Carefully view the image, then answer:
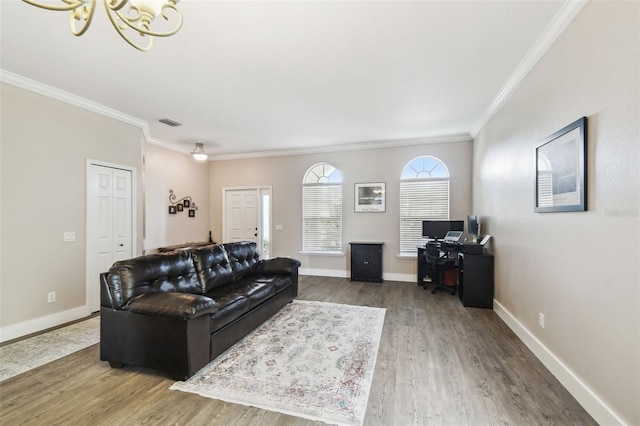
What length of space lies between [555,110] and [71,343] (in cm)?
529

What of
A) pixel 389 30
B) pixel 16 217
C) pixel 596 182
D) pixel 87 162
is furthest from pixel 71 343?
pixel 596 182

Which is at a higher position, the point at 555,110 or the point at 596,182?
the point at 555,110

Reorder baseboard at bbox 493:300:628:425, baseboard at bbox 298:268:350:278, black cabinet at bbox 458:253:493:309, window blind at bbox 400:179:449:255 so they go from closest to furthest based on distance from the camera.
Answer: baseboard at bbox 493:300:628:425
black cabinet at bbox 458:253:493:309
window blind at bbox 400:179:449:255
baseboard at bbox 298:268:350:278

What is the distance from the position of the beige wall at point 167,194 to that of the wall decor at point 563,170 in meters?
6.05

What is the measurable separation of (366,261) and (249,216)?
3096mm

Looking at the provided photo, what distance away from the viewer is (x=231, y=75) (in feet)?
10.1

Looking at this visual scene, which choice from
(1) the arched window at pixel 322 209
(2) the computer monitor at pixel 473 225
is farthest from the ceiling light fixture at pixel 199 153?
(2) the computer monitor at pixel 473 225

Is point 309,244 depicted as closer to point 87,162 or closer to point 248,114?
point 248,114

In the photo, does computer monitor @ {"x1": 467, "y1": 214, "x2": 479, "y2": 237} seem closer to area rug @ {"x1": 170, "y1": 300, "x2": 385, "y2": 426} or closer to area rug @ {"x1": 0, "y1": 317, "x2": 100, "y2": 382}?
area rug @ {"x1": 170, "y1": 300, "x2": 385, "y2": 426}

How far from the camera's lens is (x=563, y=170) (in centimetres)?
227

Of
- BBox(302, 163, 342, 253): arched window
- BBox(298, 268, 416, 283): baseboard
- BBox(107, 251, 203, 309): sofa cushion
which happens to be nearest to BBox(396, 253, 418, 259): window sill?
BBox(298, 268, 416, 283): baseboard

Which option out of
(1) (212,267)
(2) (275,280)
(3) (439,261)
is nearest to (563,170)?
(3) (439,261)

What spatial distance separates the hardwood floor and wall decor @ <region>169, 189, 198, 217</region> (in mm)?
3533

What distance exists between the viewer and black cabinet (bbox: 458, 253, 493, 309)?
13.4 ft
